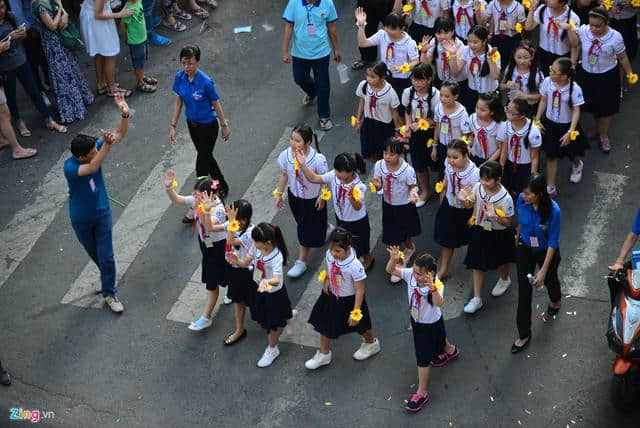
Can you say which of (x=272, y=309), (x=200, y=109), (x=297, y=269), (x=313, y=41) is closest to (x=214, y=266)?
(x=272, y=309)

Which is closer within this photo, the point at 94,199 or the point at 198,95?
the point at 94,199

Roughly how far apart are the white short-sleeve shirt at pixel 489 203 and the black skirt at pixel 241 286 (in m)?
2.13

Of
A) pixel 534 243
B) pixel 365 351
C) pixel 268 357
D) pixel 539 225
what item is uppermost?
pixel 539 225

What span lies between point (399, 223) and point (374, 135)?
4.76ft

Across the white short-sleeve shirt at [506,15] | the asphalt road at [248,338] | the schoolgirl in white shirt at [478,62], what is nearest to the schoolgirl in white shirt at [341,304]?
the asphalt road at [248,338]

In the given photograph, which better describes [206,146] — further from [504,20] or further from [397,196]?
[504,20]

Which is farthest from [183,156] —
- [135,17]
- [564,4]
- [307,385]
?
[564,4]

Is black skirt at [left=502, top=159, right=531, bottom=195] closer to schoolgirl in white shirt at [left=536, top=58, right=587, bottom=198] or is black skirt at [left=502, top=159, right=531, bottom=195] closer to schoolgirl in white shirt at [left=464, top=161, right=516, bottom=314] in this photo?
schoolgirl in white shirt at [left=536, top=58, right=587, bottom=198]

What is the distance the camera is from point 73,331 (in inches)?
365

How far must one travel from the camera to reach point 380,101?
1000cm

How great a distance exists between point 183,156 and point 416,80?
127 inches

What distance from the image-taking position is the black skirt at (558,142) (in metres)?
10.1

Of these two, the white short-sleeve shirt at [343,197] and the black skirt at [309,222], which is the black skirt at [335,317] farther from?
the black skirt at [309,222]

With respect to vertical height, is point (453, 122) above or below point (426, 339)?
above
